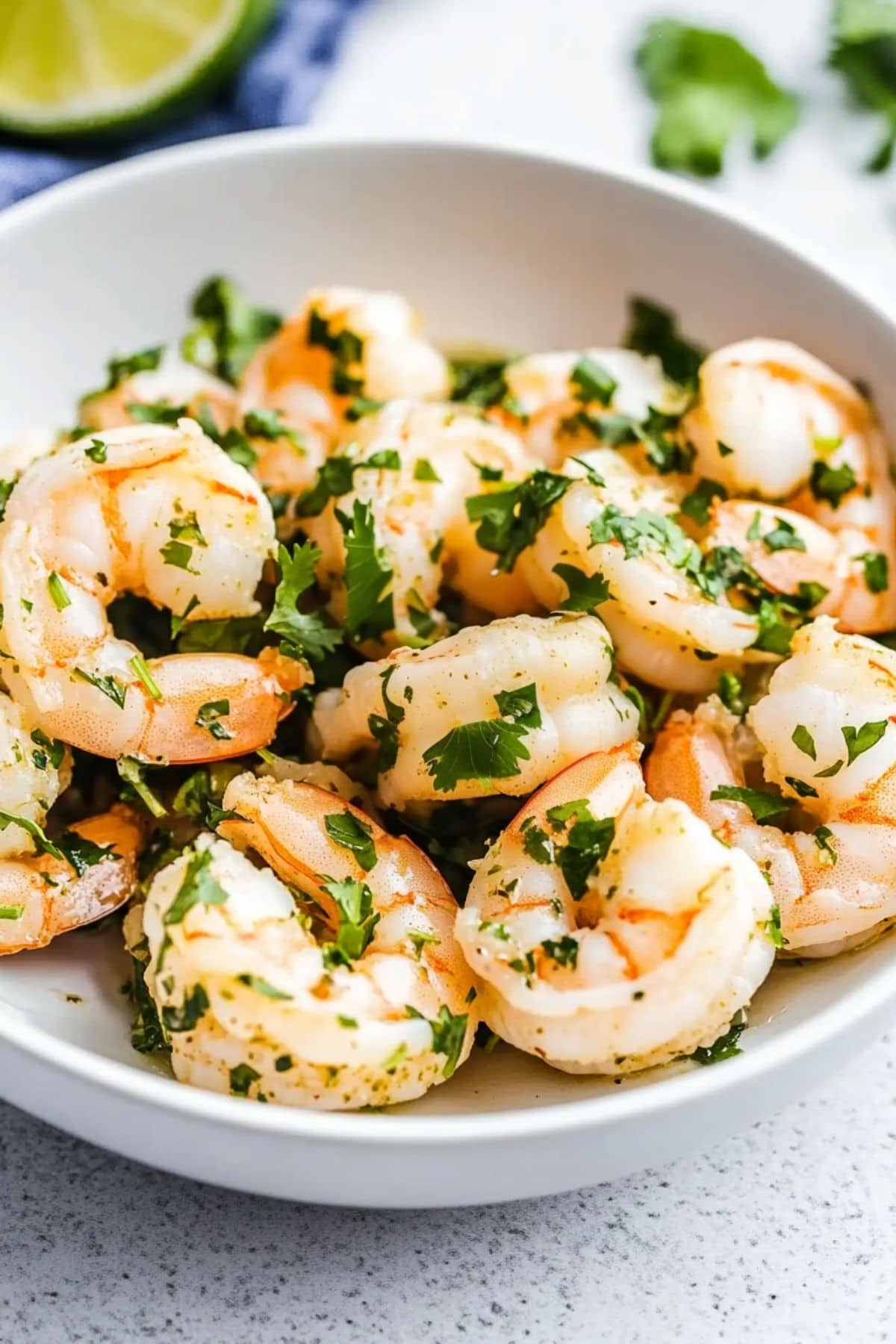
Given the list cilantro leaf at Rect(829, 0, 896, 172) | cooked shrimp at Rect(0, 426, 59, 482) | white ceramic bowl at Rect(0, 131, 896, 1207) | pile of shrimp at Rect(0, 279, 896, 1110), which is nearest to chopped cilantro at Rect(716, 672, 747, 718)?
pile of shrimp at Rect(0, 279, 896, 1110)

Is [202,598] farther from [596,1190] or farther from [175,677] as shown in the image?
[596,1190]

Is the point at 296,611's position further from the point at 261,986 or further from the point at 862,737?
the point at 862,737

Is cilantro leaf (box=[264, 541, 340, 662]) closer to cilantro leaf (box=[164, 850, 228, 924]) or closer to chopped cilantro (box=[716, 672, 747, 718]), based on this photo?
cilantro leaf (box=[164, 850, 228, 924])

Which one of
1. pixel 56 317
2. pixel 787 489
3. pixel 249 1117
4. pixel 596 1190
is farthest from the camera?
pixel 56 317


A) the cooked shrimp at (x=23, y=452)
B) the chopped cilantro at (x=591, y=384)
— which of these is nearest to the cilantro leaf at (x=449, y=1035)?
the cooked shrimp at (x=23, y=452)

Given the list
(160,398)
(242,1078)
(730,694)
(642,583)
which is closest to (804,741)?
(730,694)

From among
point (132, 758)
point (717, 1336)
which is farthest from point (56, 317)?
point (717, 1336)
